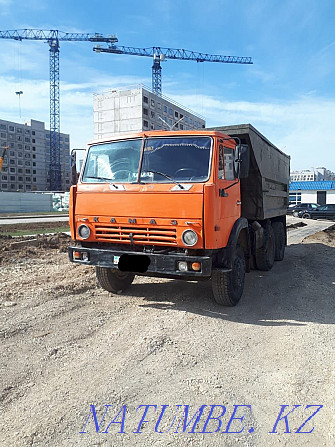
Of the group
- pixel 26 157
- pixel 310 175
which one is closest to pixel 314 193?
pixel 310 175

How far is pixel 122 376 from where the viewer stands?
3.50m

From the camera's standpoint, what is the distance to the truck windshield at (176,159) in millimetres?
4992

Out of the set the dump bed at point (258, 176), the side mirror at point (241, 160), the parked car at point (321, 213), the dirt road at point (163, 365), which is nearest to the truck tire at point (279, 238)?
the dump bed at point (258, 176)

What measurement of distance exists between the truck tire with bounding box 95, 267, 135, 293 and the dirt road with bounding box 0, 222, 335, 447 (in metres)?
0.20

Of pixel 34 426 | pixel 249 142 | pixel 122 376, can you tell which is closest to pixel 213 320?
pixel 122 376

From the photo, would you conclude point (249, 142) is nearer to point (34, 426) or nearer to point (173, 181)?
point (173, 181)

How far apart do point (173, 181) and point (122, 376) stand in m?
2.56

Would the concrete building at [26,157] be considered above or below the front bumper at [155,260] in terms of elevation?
above

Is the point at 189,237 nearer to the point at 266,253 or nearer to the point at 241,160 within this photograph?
the point at 241,160

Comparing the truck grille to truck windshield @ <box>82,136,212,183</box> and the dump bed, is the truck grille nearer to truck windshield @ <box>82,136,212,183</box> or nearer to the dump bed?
truck windshield @ <box>82,136,212,183</box>

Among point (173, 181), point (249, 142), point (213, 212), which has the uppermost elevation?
point (249, 142)

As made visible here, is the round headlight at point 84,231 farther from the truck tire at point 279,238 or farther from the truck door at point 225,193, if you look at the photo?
the truck tire at point 279,238

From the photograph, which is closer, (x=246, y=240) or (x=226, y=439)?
(x=226, y=439)

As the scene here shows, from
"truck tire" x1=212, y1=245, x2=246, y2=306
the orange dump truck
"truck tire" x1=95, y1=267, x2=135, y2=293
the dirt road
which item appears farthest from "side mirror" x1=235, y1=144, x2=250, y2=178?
"truck tire" x1=95, y1=267, x2=135, y2=293
